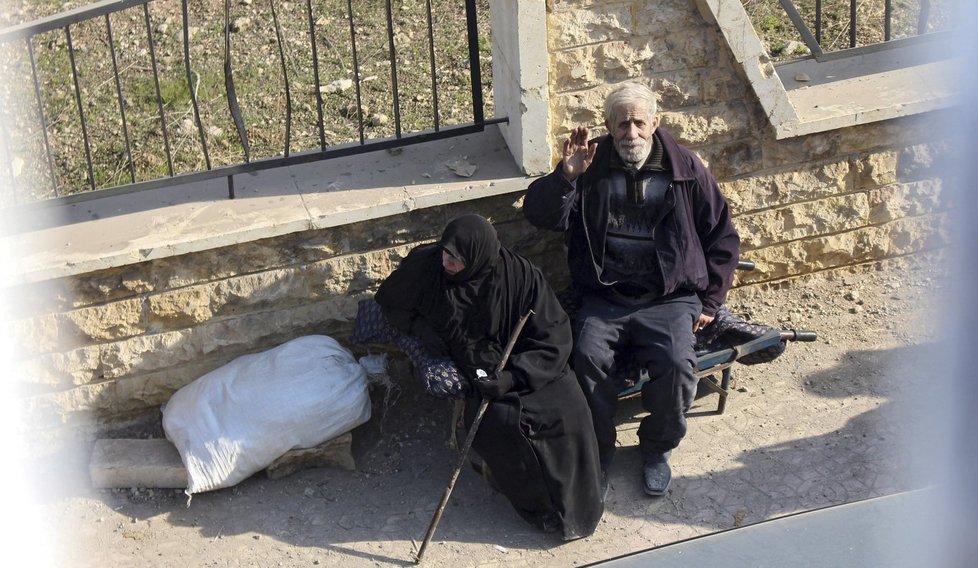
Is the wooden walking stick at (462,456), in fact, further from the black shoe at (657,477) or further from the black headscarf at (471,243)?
the black shoe at (657,477)

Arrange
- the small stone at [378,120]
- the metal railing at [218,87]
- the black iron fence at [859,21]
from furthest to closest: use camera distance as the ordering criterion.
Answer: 1. the black iron fence at [859,21]
2. the small stone at [378,120]
3. the metal railing at [218,87]

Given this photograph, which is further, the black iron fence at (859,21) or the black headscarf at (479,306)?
the black iron fence at (859,21)

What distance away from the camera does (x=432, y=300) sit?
4.00 m

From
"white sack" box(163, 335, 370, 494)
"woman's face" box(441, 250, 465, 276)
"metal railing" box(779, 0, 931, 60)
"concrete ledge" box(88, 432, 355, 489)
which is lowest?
"concrete ledge" box(88, 432, 355, 489)

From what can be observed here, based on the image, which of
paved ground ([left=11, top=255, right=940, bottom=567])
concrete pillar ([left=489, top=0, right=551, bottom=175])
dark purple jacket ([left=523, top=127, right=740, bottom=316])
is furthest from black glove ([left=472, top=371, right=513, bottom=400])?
concrete pillar ([left=489, top=0, right=551, bottom=175])

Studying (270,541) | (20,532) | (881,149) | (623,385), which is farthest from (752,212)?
(20,532)

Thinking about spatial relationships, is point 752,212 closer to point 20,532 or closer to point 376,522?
point 376,522

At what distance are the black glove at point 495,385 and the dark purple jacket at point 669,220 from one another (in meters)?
0.60

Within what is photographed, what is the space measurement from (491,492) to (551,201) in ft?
3.71

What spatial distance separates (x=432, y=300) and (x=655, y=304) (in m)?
0.88

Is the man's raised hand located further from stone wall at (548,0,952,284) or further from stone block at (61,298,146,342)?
stone block at (61,298,146,342)

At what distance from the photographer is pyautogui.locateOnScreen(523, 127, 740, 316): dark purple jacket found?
4.08 meters

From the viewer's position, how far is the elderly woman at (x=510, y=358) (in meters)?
3.83

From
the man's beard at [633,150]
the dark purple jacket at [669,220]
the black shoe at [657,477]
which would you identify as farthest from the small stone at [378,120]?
the black shoe at [657,477]
